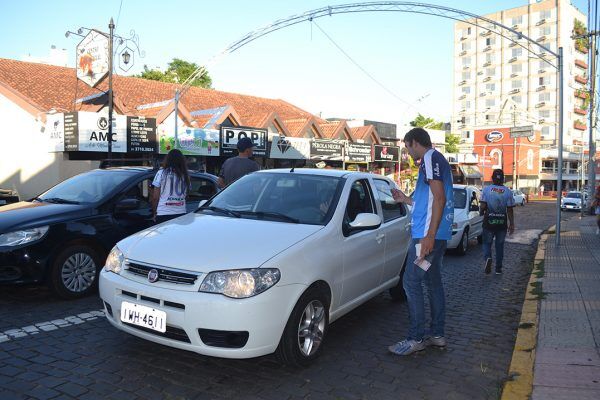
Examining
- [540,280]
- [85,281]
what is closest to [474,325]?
[540,280]

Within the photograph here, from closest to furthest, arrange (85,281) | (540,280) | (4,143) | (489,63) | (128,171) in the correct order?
(85,281) < (128,171) < (540,280) < (4,143) < (489,63)

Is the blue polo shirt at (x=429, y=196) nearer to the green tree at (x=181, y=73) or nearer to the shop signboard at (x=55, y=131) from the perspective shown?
the shop signboard at (x=55, y=131)

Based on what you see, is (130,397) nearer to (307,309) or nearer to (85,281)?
(307,309)

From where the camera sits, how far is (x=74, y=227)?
574 centimetres

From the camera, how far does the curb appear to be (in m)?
3.54

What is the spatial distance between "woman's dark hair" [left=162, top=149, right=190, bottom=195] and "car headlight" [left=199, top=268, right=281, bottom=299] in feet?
10.4

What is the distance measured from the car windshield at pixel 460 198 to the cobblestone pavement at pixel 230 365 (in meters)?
5.84

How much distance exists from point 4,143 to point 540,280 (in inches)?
837

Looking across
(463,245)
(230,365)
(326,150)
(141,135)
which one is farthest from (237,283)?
(326,150)

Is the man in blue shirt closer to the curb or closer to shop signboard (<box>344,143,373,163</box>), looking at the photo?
the curb

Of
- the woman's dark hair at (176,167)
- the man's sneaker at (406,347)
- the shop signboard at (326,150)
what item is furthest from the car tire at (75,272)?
the shop signboard at (326,150)

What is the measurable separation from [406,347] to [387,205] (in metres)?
1.72

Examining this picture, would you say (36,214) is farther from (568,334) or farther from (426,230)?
(568,334)

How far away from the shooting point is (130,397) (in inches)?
132
